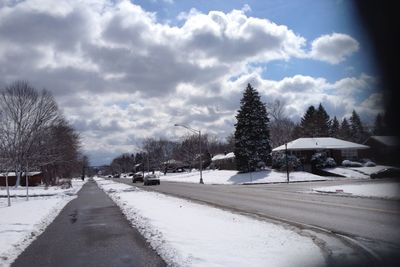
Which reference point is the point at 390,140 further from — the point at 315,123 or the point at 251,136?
the point at 315,123

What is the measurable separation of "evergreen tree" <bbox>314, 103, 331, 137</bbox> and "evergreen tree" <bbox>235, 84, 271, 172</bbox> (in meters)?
41.6

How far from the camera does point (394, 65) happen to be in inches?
440

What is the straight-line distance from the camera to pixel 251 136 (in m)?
59.2

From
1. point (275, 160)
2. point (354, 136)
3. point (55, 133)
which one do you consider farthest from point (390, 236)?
point (354, 136)

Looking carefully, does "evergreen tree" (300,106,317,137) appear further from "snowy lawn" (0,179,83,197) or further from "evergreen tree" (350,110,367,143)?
"snowy lawn" (0,179,83,197)

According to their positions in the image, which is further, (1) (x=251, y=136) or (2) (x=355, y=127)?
(2) (x=355, y=127)

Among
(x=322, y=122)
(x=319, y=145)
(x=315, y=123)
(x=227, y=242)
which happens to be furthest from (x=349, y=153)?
(x=227, y=242)

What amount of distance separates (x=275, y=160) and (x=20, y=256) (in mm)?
52268

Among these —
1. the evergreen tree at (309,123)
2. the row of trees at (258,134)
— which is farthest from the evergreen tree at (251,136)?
the evergreen tree at (309,123)

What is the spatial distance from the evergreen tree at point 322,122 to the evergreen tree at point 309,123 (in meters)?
0.72

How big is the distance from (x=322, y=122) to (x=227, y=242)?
326 ft

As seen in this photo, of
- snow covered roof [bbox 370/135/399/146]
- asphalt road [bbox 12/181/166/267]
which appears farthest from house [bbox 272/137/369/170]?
asphalt road [bbox 12/181/166/267]

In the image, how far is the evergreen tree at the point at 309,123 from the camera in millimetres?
100025

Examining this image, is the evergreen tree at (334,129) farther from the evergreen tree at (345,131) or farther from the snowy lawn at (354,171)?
the snowy lawn at (354,171)
